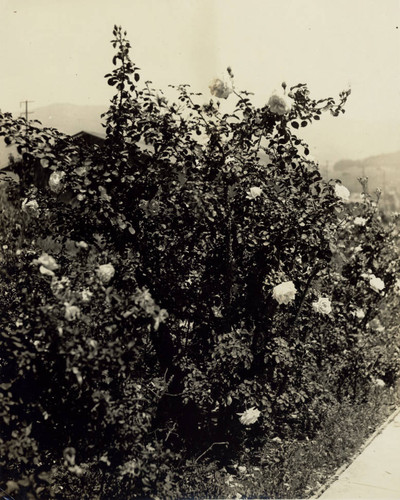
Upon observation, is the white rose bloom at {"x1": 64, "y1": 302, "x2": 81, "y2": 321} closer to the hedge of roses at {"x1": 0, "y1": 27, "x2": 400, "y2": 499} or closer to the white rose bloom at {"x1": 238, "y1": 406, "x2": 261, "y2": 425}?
the hedge of roses at {"x1": 0, "y1": 27, "x2": 400, "y2": 499}

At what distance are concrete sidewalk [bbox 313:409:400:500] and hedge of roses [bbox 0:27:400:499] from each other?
652 mm

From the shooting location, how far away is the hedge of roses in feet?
10.1

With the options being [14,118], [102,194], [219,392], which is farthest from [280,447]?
[14,118]

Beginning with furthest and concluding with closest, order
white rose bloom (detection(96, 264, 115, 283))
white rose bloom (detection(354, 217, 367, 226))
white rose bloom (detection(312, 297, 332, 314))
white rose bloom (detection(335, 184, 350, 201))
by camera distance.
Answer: white rose bloom (detection(354, 217, 367, 226)), white rose bloom (detection(312, 297, 332, 314)), white rose bloom (detection(335, 184, 350, 201)), white rose bloom (detection(96, 264, 115, 283))

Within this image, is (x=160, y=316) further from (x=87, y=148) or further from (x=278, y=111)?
(x=278, y=111)

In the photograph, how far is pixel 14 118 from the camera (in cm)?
354

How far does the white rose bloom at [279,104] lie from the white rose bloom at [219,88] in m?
0.32

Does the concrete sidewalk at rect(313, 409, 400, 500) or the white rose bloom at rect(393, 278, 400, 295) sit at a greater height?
the white rose bloom at rect(393, 278, 400, 295)

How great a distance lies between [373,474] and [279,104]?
3.17 m

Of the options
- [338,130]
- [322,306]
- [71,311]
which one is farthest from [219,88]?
[338,130]

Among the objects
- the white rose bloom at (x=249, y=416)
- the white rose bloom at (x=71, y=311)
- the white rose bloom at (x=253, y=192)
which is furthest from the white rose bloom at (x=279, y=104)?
the white rose bloom at (x=249, y=416)

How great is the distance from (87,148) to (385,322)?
17.6 ft

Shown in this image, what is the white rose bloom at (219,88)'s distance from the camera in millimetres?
3850

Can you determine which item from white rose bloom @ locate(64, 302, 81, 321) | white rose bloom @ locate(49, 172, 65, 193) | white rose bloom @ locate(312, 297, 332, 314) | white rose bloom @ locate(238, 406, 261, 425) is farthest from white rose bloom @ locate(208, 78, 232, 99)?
white rose bloom @ locate(238, 406, 261, 425)
